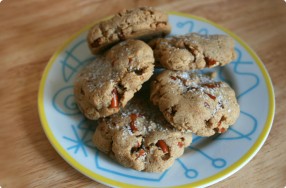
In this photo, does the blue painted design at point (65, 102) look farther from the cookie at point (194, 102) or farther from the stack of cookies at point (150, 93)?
the cookie at point (194, 102)

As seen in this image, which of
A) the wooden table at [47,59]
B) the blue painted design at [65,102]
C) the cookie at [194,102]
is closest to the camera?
the cookie at [194,102]

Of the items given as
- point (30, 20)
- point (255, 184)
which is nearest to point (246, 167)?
point (255, 184)

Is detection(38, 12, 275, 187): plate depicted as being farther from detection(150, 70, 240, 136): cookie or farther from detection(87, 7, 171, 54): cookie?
detection(87, 7, 171, 54): cookie

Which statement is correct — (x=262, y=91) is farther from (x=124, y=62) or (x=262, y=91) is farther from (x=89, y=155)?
(x=89, y=155)

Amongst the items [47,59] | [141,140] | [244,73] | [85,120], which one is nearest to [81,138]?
[85,120]

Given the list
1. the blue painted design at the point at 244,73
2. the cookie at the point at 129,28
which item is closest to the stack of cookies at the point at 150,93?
the cookie at the point at 129,28
